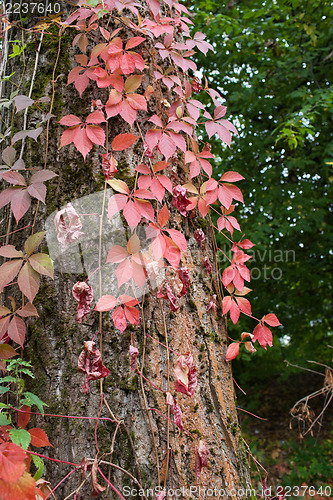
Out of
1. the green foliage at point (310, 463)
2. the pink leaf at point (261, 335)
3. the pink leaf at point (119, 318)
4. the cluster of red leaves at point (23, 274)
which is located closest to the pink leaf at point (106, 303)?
the pink leaf at point (119, 318)

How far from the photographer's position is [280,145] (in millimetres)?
3922

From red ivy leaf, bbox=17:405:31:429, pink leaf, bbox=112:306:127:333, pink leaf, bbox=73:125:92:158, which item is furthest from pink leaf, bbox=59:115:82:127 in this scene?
red ivy leaf, bbox=17:405:31:429

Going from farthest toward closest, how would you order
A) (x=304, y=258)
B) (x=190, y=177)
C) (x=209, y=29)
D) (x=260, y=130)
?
(x=304, y=258) < (x=260, y=130) < (x=209, y=29) < (x=190, y=177)

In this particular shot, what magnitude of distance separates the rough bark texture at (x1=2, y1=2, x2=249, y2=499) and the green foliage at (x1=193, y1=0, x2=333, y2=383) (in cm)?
215

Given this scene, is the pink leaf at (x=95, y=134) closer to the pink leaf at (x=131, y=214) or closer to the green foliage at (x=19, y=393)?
the pink leaf at (x=131, y=214)

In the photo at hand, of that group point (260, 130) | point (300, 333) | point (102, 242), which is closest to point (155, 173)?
point (102, 242)

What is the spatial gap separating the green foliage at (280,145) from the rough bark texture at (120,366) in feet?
7.05

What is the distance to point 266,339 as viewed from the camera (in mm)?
1385

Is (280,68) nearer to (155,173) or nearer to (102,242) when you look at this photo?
(155,173)

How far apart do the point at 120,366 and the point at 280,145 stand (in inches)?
139

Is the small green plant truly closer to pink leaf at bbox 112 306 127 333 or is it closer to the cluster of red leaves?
the cluster of red leaves

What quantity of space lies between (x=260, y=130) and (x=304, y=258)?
1587mm

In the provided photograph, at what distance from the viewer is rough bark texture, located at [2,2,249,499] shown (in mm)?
1013

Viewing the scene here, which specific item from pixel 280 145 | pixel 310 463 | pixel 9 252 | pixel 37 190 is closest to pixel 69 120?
pixel 37 190
